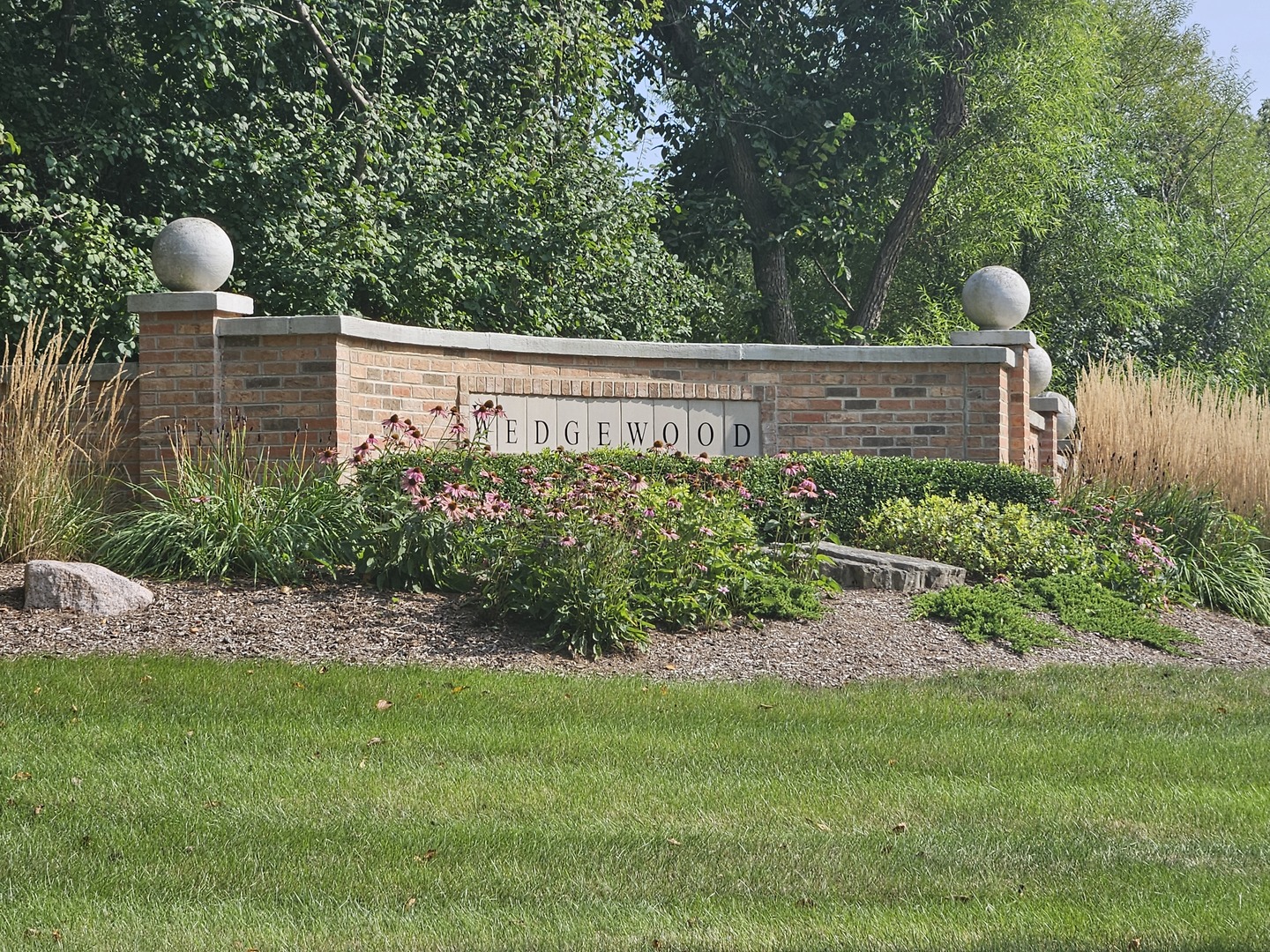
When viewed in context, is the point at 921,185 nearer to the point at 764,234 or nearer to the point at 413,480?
the point at 764,234

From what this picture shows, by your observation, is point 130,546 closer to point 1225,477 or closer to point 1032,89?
point 1225,477

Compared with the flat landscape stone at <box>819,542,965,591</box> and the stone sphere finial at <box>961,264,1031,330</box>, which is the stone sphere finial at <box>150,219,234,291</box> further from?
the stone sphere finial at <box>961,264,1031,330</box>

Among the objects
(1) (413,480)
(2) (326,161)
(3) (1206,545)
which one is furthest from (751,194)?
(1) (413,480)

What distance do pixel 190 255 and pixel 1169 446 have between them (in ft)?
28.2

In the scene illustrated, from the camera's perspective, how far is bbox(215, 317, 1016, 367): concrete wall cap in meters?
9.73

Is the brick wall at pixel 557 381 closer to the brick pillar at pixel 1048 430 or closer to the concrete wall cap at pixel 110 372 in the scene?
the concrete wall cap at pixel 110 372

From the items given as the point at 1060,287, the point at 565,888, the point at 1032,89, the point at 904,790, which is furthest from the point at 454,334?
the point at 1060,287

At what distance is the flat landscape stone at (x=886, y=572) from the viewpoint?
9125 mm

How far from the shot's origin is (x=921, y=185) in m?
20.1

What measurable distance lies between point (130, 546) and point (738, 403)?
4946 mm

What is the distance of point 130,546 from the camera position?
8.37 m

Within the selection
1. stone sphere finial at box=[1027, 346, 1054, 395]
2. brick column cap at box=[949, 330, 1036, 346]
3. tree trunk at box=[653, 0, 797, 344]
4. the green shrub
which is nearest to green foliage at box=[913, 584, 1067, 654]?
the green shrub

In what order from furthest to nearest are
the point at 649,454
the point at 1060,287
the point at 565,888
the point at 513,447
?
the point at 1060,287 → the point at 513,447 → the point at 649,454 → the point at 565,888

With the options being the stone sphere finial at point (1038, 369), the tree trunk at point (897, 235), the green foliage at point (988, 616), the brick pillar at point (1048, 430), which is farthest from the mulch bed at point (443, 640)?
the tree trunk at point (897, 235)
